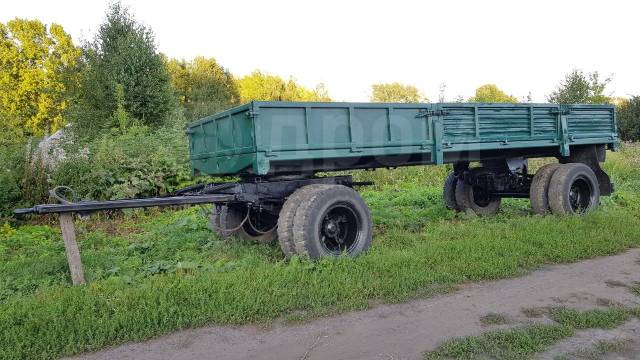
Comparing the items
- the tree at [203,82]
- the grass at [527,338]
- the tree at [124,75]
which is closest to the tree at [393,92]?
the tree at [203,82]

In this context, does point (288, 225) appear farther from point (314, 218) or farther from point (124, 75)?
point (124, 75)

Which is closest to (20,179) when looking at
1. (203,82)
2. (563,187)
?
(563,187)

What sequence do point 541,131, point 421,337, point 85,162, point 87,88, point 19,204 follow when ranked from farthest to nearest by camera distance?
point 87,88, point 85,162, point 19,204, point 541,131, point 421,337

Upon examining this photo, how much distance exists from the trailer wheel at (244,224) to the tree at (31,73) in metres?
30.5

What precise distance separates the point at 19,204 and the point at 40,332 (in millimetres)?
7525

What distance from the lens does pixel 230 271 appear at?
205 inches

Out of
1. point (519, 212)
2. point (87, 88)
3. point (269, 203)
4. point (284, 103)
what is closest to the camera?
point (284, 103)

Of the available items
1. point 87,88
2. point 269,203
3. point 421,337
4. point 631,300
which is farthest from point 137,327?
point 87,88

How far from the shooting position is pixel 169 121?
1770 cm

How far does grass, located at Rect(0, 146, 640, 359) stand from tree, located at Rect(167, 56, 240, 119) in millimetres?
37615

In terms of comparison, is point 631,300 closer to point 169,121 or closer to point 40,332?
point 40,332

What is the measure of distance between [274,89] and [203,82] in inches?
294

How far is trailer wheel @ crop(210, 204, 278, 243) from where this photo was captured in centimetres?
695

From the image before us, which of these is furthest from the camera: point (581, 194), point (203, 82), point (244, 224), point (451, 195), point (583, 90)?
point (203, 82)
